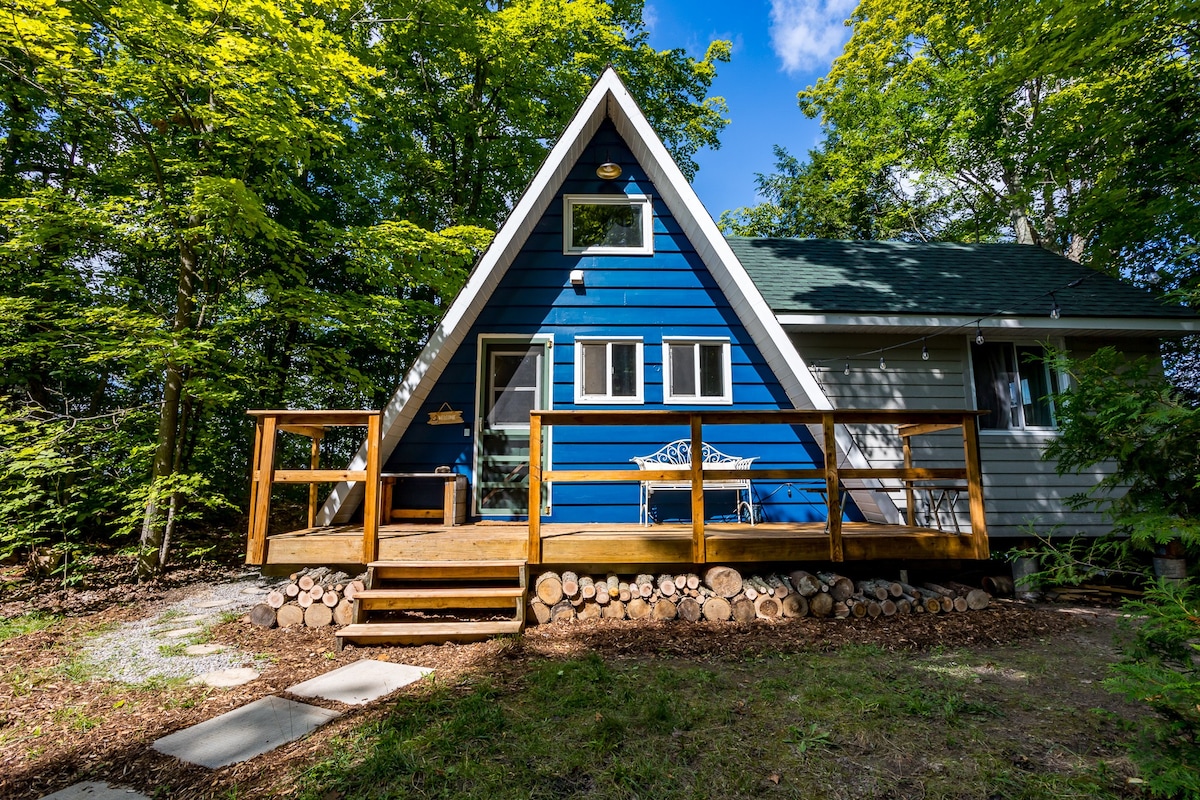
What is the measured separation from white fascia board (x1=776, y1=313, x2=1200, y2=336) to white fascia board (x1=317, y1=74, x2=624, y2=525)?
125 inches

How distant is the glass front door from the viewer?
642 centimetres

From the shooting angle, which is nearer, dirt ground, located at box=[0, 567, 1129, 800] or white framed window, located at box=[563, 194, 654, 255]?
dirt ground, located at box=[0, 567, 1129, 800]

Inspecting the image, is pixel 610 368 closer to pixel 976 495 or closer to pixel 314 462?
pixel 314 462

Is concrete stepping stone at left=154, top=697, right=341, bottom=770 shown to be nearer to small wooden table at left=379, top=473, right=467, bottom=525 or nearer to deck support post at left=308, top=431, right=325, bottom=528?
small wooden table at left=379, top=473, right=467, bottom=525

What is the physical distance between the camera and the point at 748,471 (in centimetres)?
462

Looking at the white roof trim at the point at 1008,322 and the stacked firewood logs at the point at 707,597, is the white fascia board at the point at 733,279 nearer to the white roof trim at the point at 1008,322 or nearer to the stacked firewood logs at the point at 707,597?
the white roof trim at the point at 1008,322

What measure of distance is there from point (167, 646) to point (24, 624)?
1.92 metres

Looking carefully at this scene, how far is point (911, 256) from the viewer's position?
29.1ft

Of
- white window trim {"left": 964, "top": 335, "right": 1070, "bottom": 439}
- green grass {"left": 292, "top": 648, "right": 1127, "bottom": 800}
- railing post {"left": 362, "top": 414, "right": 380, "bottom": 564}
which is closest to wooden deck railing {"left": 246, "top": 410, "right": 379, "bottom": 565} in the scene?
railing post {"left": 362, "top": 414, "right": 380, "bottom": 564}

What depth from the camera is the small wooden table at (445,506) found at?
5.85m

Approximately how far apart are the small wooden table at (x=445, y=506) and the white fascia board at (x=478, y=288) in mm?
310

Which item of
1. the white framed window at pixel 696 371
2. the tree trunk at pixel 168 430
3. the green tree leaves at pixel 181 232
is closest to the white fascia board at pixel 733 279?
the white framed window at pixel 696 371

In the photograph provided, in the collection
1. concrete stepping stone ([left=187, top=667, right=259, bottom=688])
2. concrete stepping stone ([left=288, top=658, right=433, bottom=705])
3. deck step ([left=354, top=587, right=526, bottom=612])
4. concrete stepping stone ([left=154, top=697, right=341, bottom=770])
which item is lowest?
concrete stepping stone ([left=187, top=667, right=259, bottom=688])

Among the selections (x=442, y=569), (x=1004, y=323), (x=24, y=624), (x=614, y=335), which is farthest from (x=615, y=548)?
(x=1004, y=323)
